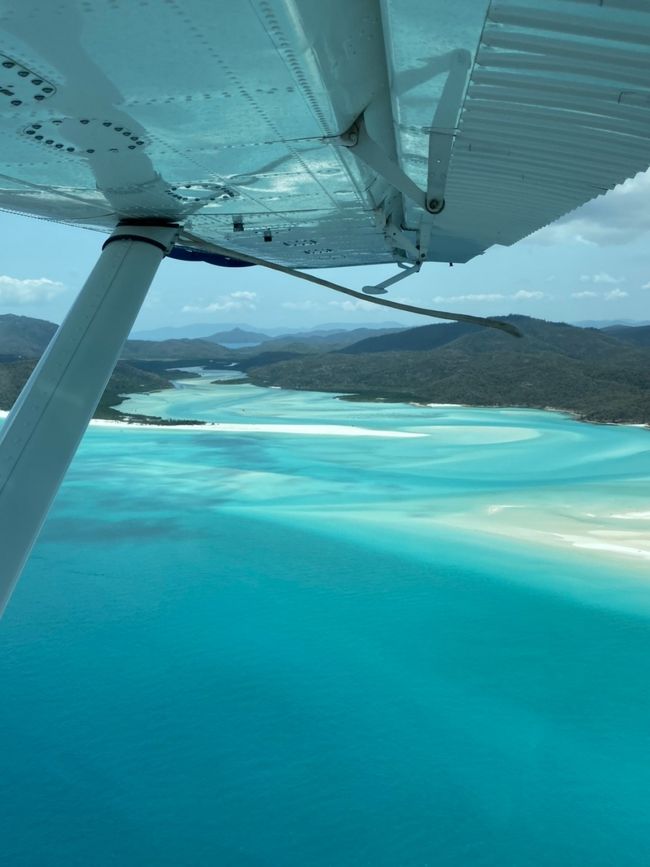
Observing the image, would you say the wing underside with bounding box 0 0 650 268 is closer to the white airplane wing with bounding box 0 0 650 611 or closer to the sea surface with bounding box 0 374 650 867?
the white airplane wing with bounding box 0 0 650 611

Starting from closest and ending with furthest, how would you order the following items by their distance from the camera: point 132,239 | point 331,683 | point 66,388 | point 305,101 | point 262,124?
point 305,101 → point 262,124 → point 66,388 → point 132,239 → point 331,683

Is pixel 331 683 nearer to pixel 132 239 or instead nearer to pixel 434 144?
pixel 132 239

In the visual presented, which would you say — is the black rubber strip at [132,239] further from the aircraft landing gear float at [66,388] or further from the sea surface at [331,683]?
the sea surface at [331,683]

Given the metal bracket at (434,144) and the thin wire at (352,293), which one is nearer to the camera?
the metal bracket at (434,144)

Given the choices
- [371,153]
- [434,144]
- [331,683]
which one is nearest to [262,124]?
[371,153]

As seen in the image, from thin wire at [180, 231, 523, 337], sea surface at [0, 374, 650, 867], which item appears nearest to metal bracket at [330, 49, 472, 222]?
thin wire at [180, 231, 523, 337]

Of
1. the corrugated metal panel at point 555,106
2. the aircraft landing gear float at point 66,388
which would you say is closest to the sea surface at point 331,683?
the aircraft landing gear float at point 66,388

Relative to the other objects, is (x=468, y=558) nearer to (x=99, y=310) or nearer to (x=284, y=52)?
(x=99, y=310)
